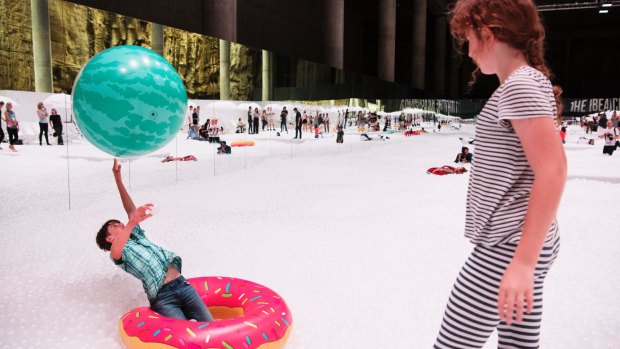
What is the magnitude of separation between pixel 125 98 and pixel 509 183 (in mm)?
2661

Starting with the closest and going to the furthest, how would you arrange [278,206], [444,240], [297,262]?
[297,262] → [444,240] → [278,206]

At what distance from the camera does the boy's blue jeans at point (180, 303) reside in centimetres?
304

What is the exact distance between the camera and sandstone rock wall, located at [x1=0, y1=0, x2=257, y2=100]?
852 cm

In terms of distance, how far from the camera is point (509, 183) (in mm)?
1541

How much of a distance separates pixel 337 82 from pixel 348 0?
25323 millimetres

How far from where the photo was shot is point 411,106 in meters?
28.6

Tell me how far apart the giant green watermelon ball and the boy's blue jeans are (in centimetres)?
112

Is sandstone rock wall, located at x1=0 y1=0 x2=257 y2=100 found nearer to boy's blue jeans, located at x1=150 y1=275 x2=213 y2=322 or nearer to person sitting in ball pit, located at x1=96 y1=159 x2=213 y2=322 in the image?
person sitting in ball pit, located at x1=96 y1=159 x2=213 y2=322

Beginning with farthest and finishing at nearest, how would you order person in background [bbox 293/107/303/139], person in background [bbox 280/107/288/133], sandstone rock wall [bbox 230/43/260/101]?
person in background [bbox 293/107/303/139]
person in background [bbox 280/107/288/133]
sandstone rock wall [bbox 230/43/260/101]

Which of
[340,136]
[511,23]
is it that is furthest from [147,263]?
[340,136]

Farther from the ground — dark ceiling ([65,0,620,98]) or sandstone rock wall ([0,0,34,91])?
dark ceiling ([65,0,620,98])

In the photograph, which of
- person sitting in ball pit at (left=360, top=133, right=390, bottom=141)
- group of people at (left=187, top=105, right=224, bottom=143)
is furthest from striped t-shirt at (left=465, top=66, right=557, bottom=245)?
person sitting in ball pit at (left=360, top=133, right=390, bottom=141)

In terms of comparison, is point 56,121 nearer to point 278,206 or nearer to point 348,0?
point 278,206

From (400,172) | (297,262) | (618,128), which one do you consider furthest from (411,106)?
(297,262)
